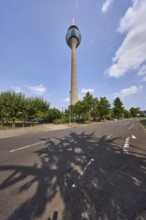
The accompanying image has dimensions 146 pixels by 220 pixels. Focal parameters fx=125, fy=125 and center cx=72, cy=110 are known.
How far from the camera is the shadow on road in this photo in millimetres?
2473

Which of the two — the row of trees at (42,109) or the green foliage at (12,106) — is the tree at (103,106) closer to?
the row of trees at (42,109)

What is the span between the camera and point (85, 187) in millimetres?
3344

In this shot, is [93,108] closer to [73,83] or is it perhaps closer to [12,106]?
[73,83]

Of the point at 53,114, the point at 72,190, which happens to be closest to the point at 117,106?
the point at 53,114

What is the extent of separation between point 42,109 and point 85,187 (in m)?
37.4

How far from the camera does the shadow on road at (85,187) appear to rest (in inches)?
97.3

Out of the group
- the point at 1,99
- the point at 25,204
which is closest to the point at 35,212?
the point at 25,204

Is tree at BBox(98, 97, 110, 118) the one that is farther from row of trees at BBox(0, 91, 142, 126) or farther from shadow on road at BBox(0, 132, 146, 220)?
shadow on road at BBox(0, 132, 146, 220)

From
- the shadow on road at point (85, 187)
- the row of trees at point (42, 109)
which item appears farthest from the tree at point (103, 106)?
the shadow on road at point (85, 187)

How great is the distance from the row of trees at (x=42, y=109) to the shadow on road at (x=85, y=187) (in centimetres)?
2174

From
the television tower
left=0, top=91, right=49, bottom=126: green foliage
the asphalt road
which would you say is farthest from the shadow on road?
the television tower

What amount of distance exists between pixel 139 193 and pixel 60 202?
1.95 metres

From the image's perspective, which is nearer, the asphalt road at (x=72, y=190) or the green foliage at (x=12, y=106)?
the asphalt road at (x=72, y=190)

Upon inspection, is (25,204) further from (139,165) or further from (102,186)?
(139,165)
